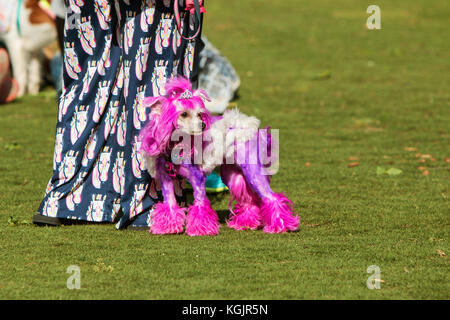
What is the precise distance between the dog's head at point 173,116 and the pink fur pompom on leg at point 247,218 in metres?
0.62

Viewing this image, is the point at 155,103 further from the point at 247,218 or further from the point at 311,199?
the point at 311,199

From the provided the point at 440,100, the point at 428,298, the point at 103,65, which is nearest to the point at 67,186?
the point at 103,65

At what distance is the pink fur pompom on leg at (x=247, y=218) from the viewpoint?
15.9 feet

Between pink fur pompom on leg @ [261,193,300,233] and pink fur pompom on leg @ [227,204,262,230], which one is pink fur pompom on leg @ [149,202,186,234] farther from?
pink fur pompom on leg @ [261,193,300,233]

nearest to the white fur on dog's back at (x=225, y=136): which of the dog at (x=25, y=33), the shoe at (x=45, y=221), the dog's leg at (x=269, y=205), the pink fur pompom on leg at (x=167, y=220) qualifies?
the dog's leg at (x=269, y=205)

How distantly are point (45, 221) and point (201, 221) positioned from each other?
1.01m

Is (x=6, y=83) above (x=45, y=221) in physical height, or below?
above

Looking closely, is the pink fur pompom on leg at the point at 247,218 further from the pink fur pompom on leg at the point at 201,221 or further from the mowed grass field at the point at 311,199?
the pink fur pompom on leg at the point at 201,221

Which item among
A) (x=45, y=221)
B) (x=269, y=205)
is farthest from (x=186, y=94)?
(x=45, y=221)

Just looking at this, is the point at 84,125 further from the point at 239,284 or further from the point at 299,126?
the point at 299,126

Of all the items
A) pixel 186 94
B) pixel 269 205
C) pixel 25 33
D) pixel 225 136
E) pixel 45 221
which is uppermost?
pixel 25 33

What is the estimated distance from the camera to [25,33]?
9.38 m

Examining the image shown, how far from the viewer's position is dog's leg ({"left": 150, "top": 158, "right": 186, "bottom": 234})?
184 inches

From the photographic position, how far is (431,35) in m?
13.2
